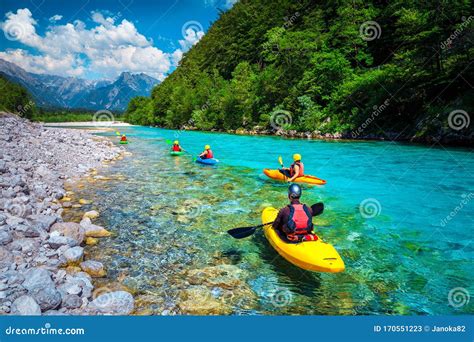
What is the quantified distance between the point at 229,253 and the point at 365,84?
106 feet

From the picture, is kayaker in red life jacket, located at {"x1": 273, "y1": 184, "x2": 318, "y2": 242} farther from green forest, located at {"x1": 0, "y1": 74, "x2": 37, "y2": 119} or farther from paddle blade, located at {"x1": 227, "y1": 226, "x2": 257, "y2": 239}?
green forest, located at {"x1": 0, "y1": 74, "x2": 37, "y2": 119}

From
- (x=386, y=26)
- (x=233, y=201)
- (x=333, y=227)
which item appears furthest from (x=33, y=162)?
(x=386, y=26)

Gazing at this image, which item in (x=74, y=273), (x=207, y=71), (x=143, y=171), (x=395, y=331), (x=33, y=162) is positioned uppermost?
(x=207, y=71)

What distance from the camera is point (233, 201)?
33.4 ft

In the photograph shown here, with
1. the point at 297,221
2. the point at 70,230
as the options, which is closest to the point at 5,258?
the point at 70,230

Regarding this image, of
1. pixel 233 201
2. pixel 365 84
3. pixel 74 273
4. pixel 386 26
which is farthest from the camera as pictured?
pixel 386 26

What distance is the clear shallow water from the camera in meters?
4.86

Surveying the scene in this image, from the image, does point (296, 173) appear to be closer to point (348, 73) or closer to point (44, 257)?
point (44, 257)

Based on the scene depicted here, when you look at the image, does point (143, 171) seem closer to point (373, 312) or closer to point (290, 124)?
point (373, 312)

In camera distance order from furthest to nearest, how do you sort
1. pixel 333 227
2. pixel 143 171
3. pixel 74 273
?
pixel 143 171
pixel 333 227
pixel 74 273

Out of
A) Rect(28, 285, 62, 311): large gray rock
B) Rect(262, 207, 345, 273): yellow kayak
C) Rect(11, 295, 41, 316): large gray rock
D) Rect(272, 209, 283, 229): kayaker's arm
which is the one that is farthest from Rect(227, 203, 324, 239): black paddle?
Rect(11, 295, 41, 316): large gray rock

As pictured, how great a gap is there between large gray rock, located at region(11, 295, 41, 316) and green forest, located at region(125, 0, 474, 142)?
27733 mm

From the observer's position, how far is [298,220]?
5.71 m

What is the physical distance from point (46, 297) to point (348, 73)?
3890cm
